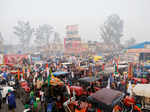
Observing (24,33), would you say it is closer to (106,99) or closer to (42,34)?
(42,34)

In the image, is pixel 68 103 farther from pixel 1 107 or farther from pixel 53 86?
pixel 1 107

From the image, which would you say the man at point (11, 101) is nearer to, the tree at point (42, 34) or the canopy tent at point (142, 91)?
the canopy tent at point (142, 91)

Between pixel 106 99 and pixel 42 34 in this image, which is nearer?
pixel 106 99

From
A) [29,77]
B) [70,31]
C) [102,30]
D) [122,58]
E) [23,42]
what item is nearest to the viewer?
[29,77]

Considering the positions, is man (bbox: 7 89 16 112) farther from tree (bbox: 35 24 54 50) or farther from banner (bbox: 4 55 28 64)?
tree (bbox: 35 24 54 50)

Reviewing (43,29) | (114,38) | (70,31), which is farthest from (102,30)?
(43,29)

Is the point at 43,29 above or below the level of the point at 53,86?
above

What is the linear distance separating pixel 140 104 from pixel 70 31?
44182 mm

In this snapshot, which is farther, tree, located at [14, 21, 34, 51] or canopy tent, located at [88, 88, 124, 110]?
tree, located at [14, 21, 34, 51]

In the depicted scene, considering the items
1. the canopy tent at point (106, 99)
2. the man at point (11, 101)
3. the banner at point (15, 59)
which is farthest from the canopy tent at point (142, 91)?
the banner at point (15, 59)

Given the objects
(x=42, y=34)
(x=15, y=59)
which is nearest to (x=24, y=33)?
(x=42, y=34)

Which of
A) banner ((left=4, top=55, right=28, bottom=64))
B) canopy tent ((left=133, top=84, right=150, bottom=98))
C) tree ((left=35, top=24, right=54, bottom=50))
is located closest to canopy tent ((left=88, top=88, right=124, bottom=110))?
canopy tent ((left=133, top=84, right=150, bottom=98))

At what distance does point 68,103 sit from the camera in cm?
790

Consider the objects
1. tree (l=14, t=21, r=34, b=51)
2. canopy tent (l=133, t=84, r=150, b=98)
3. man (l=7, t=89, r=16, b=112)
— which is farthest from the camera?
tree (l=14, t=21, r=34, b=51)
